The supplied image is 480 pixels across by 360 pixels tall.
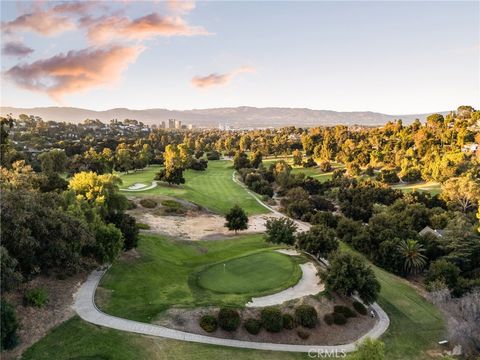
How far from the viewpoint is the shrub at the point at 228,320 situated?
94.7 ft

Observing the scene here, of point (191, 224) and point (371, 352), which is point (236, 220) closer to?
point (191, 224)

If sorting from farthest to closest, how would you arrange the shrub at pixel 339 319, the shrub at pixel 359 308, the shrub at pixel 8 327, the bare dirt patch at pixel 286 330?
the shrub at pixel 359 308 < the shrub at pixel 339 319 < the bare dirt patch at pixel 286 330 < the shrub at pixel 8 327

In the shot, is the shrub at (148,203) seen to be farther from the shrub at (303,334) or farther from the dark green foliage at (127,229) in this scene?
the shrub at (303,334)

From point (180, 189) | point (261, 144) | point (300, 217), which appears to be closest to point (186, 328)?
point (300, 217)

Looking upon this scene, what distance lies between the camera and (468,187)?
79812 mm

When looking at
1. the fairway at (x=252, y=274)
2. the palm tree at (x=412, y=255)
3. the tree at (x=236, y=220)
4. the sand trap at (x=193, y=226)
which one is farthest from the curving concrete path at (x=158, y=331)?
the tree at (x=236, y=220)

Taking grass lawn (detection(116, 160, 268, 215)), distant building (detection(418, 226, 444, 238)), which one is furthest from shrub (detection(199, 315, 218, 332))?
grass lawn (detection(116, 160, 268, 215))

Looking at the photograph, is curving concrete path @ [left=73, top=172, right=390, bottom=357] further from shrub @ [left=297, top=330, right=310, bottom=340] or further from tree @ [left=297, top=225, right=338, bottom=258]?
tree @ [left=297, top=225, right=338, bottom=258]

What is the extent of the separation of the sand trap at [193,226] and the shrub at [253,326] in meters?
28.3

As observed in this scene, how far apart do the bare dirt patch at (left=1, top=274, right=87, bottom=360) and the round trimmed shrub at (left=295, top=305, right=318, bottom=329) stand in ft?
56.9

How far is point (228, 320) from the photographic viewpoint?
94.9 feet

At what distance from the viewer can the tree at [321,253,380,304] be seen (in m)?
33.4

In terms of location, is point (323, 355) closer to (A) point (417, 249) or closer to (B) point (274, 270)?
(B) point (274, 270)

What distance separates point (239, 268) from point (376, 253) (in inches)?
993
